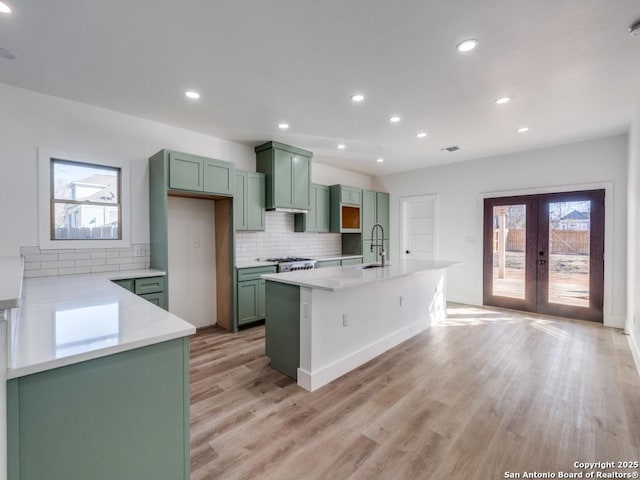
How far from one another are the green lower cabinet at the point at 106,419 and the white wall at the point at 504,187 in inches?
219

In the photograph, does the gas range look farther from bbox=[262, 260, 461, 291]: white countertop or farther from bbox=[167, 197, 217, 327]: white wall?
bbox=[262, 260, 461, 291]: white countertop

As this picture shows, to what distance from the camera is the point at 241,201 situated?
4.30m

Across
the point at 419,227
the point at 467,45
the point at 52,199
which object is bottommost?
the point at 419,227

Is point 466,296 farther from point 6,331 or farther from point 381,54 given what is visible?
point 6,331

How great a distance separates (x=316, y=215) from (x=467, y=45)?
144 inches

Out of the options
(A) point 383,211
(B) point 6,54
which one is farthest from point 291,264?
(B) point 6,54

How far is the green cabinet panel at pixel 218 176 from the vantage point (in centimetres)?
380

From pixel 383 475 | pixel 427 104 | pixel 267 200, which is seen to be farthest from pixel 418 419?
pixel 267 200

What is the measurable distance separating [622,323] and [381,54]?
5025 millimetres

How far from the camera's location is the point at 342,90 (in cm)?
295

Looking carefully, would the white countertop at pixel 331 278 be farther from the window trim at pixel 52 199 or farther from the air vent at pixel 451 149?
the air vent at pixel 451 149

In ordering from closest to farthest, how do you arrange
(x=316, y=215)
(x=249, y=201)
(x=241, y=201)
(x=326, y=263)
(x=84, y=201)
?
(x=84, y=201), (x=241, y=201), (x=249, y=201), (x=326, y=263), (x=316, y=215)

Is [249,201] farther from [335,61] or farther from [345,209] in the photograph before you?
[335,61]

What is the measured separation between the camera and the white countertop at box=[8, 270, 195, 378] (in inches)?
41.2
